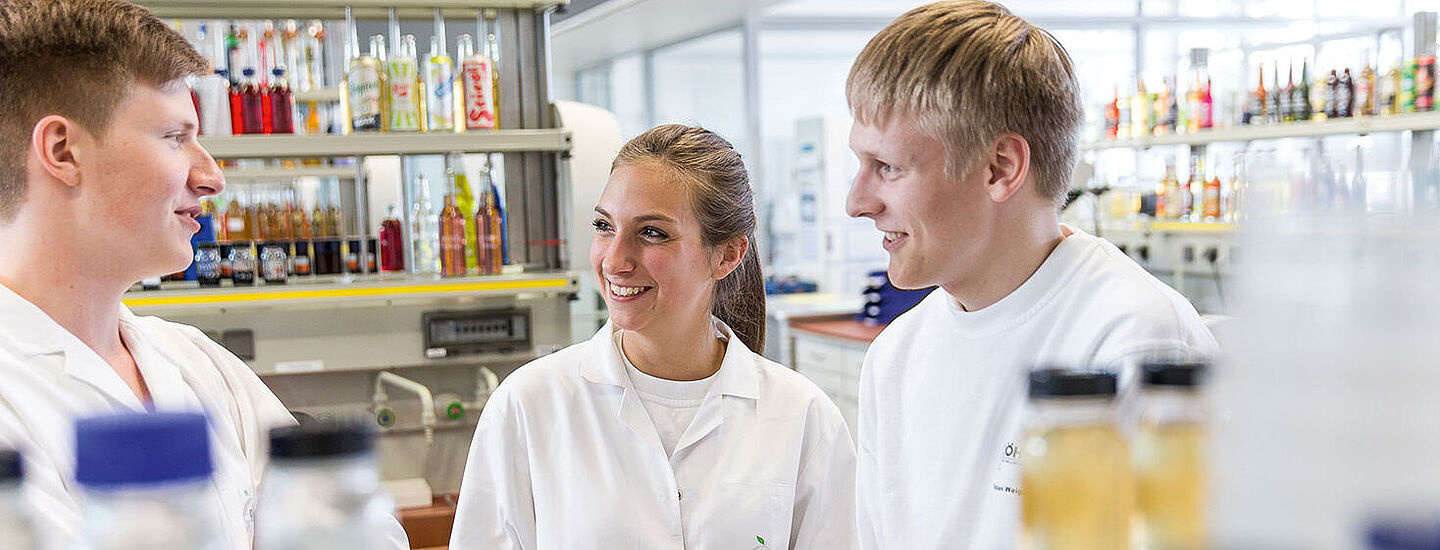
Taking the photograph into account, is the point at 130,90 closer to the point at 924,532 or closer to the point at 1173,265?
the point at 924,532

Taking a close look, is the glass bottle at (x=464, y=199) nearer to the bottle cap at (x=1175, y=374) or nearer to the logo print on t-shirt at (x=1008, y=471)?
the logo print on t-shirt at (x=1008, y=471)

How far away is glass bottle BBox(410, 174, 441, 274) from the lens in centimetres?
338

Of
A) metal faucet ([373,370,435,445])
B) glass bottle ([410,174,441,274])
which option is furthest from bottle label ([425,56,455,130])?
metal faucet ([373,370,435,445])

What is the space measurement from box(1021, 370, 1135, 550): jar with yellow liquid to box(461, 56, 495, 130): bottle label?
9.29ft

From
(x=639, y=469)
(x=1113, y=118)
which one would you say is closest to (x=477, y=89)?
(x=639, y=469)

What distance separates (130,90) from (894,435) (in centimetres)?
98

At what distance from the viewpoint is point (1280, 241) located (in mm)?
517

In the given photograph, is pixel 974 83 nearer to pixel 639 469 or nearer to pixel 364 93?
pixel 639 469

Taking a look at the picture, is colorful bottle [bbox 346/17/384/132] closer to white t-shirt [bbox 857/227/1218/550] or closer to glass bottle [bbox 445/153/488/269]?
glass bottle [bbox 445/153/488/269]

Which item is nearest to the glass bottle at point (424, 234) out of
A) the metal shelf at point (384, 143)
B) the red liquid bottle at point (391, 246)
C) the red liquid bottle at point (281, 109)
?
the red liquid bottle at point (391, 246)

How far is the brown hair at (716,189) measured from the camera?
1.98m

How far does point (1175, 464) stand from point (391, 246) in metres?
3.06

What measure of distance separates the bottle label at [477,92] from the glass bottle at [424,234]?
284mm

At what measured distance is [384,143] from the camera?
3.12 m
